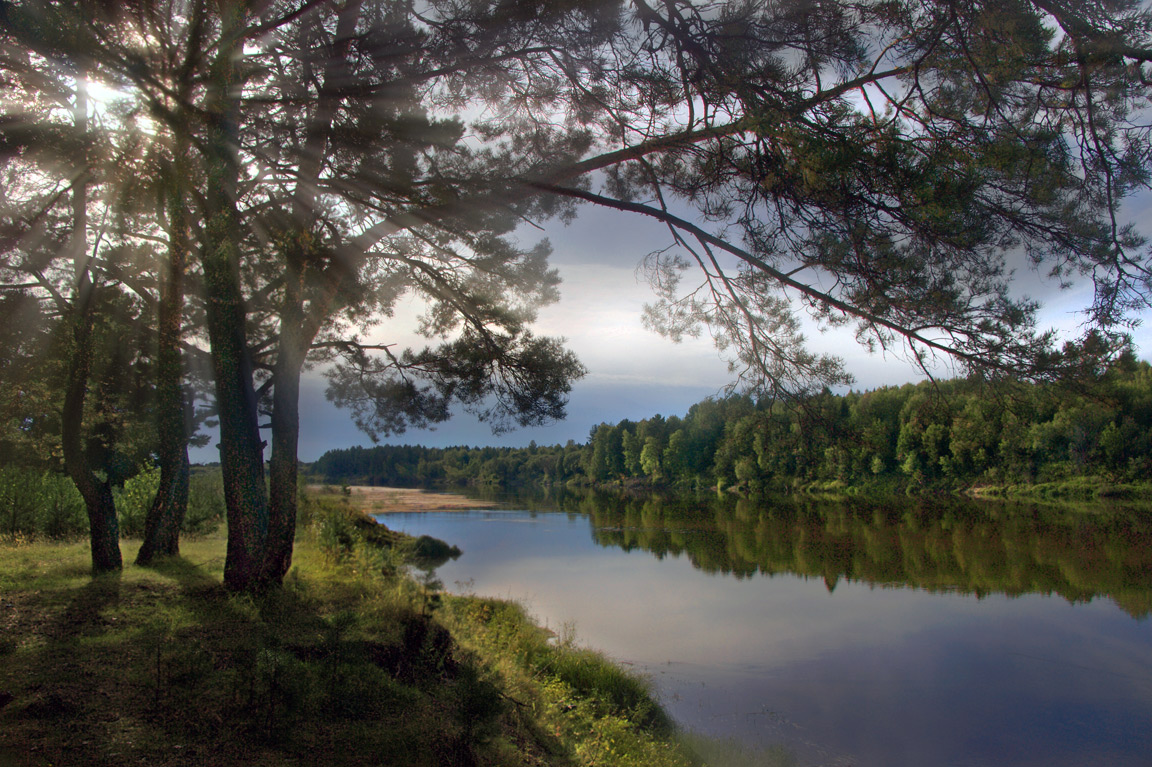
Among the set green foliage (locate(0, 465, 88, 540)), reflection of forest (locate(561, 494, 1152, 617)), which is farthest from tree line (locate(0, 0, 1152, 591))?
reflection of forest (locate(561, 494, 1152, 617))

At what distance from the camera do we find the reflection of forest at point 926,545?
53.9ft

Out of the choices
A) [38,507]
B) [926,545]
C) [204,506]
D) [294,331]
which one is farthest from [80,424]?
[926,545]

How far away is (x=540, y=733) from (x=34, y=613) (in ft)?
13.6

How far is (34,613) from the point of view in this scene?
4.79m

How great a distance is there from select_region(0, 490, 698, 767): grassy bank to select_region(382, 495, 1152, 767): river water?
275cm

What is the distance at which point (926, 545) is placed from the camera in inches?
856

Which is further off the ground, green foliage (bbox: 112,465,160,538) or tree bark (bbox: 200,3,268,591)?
tree bark (bbox: 200,3,268,591)

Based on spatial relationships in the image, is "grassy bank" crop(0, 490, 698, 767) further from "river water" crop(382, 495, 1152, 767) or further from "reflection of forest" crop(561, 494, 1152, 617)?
"reflection of forest" crop(561, 494, 1152, 617)

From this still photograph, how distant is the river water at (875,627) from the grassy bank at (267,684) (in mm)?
2746

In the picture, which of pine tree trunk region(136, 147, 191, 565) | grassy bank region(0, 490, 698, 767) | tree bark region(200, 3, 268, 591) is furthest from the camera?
pine tree trunk region(136, 147, 191, 565)

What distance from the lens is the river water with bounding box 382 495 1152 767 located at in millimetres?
8023

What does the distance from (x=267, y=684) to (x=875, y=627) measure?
Answer: 41.3 ft

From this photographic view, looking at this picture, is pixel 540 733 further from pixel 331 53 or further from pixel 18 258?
pixel 18 258

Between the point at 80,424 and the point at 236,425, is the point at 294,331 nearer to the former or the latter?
the point at 236,425
